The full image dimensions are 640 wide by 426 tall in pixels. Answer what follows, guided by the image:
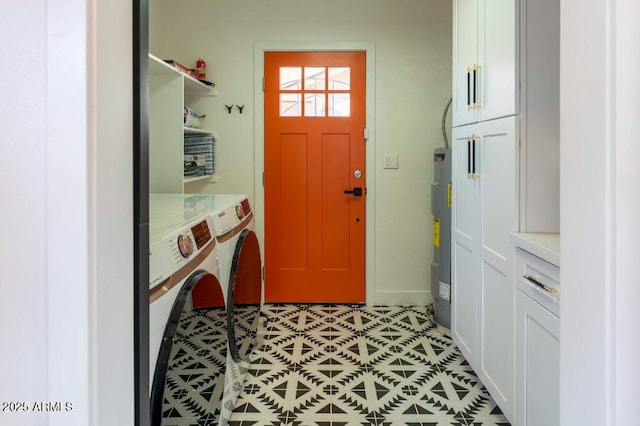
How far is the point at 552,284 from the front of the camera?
147cm

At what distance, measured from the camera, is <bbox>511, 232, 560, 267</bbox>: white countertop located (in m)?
1.45

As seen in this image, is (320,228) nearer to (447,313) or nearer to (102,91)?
(447,313)

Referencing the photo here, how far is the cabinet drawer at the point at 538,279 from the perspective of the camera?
144 cm

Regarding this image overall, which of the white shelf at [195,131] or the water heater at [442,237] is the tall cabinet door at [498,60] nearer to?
the water heater at [442,237]

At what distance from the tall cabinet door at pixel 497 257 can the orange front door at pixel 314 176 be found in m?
1.53

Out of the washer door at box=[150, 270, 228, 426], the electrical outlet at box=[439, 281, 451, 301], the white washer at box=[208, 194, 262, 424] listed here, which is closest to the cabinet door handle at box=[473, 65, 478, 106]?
the white washer at box=[208, 194, 262, 424]

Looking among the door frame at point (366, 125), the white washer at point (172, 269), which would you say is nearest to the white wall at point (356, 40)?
the door frame at point (366, 125)

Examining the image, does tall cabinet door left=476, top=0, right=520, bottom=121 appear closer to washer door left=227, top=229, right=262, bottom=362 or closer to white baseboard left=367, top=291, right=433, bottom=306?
washer door left=227, top=229, right=262, bottom=362

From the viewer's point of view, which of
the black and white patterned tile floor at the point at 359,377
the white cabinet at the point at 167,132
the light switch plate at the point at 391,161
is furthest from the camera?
the light switch plate at the point at 391,161

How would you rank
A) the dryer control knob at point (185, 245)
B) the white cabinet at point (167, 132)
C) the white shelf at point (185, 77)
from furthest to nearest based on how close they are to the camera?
1. the white cabinet at point (167, 132)
2. the white shelf at point (185, 77)
3. the dryer control knob at point (185, 245)

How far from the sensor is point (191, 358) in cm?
126

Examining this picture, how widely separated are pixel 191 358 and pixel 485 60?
1.78 meters

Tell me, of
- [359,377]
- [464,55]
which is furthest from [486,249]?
[464,55]

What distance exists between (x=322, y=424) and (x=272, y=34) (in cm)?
282
